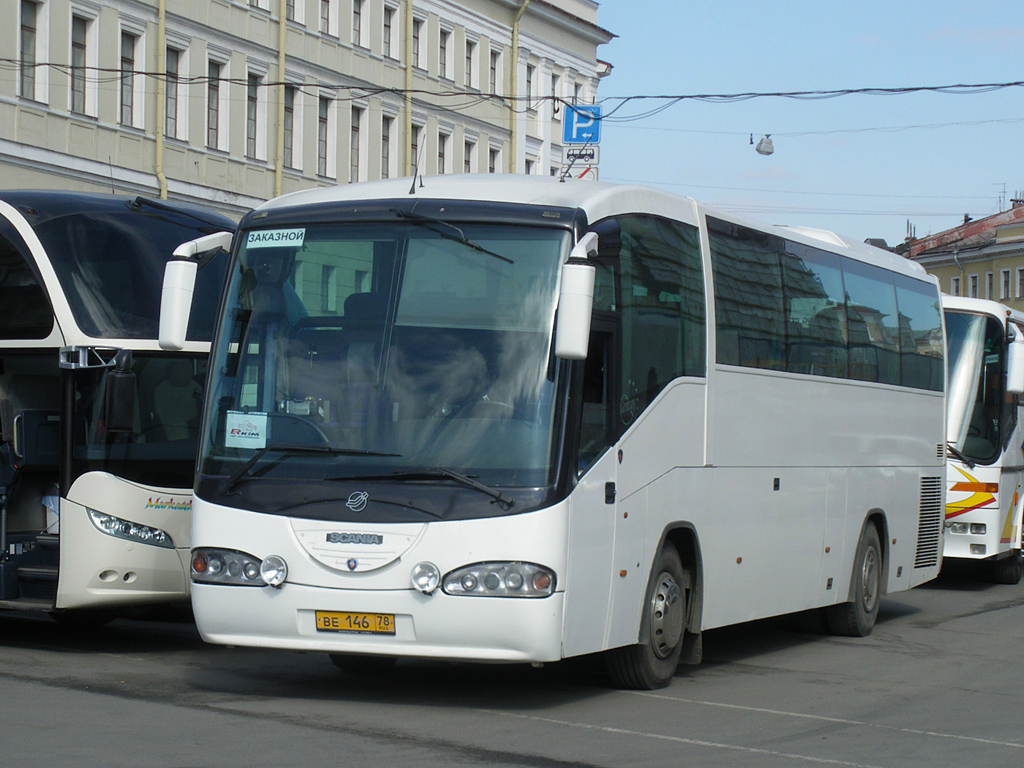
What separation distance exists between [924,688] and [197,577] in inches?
194

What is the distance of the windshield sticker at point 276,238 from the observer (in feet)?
33.4

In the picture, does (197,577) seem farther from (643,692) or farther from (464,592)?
(643,692)

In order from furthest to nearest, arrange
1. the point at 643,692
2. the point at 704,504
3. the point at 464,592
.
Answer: the point at 704,504
the point at 643,692
the point at 464,592

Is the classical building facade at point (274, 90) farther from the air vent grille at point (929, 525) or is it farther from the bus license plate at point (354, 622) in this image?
the bus license plate at point (354, 622)

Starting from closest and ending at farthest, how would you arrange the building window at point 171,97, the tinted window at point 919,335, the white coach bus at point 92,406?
the white coach bus at point 92,406, the tinted window at point 919,335, the building window at point 171,97

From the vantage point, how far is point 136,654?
40.2ft

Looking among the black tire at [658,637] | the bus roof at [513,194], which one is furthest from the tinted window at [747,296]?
the black tire at [658,637]

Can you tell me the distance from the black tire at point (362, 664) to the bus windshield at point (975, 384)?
35.4 ft

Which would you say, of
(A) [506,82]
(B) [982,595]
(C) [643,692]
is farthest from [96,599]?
(A) [506,82]

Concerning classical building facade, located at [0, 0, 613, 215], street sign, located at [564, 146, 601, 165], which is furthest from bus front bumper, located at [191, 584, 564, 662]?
classical building facade, located at [0, 0, 613, 215]

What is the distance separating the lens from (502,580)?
9.16 meters

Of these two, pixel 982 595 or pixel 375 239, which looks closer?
pixel 375 239

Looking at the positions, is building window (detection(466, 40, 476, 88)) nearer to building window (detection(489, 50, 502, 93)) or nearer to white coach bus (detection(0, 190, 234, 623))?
building window (detection(489, 50, 502, 93))

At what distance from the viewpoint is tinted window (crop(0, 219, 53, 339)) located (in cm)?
1241
